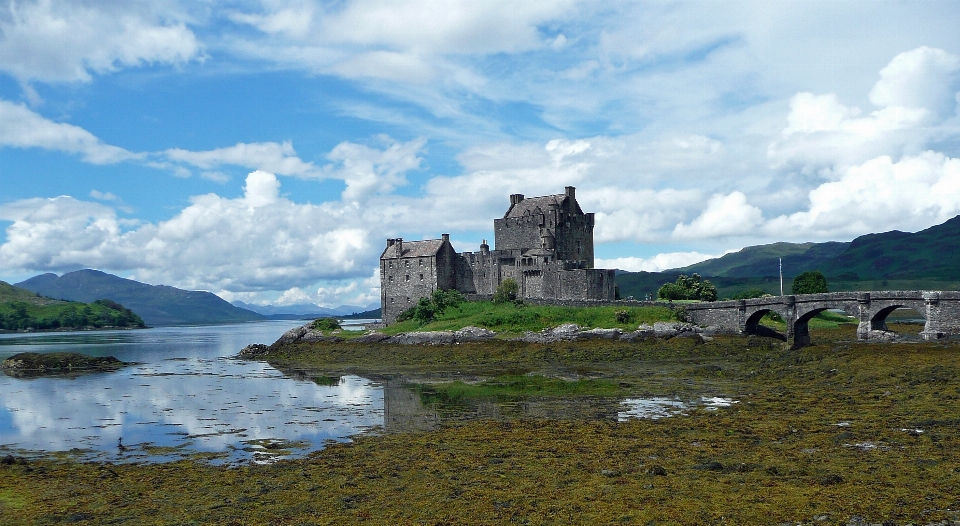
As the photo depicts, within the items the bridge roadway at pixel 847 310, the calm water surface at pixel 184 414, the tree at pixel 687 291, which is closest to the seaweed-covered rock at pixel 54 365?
the calm water surface at pixel 184 414

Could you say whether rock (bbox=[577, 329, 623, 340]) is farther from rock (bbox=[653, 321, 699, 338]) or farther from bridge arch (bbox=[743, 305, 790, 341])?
bridge arch (bbox=[743, 305, 790, 341])

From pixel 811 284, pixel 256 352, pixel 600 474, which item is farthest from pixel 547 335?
pixel 811 284

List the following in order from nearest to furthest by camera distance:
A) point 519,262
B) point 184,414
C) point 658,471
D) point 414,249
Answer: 1. point 658,471
2. point 184,414
3. point 519,262
4. point 414,249

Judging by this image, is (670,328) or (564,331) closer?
(670,328)

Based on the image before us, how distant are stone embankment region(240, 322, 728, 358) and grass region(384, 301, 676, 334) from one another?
126 cm

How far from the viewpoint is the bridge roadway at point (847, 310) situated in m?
48.9

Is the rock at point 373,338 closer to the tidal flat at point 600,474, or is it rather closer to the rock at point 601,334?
the rock at point 601,334

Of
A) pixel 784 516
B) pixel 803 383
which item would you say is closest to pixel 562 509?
pixel 784 516

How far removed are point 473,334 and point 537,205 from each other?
77.7 ft

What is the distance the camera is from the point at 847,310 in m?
53.4

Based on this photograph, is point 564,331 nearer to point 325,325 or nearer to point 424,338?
point 424,338

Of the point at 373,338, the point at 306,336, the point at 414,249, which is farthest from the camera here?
A: the point at 414,249

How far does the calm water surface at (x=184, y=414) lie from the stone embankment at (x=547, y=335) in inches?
641

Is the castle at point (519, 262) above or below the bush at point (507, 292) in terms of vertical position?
above
